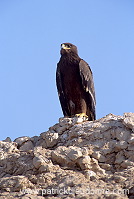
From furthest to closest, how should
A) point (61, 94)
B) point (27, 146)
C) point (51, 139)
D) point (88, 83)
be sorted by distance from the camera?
point (61, 94), point (88, 83), point (27, 146), point (51, 139)

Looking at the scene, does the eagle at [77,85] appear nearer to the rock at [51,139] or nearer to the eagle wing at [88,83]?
the eagle wing at [88,83]

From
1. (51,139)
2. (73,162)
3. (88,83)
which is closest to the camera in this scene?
(73,162)

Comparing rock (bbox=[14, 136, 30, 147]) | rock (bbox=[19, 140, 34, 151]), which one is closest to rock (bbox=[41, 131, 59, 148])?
rock (bbox=[19, 140, 34, 151])

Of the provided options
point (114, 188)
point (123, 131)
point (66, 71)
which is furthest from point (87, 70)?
point (114, 188)

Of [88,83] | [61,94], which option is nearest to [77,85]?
[88,83]

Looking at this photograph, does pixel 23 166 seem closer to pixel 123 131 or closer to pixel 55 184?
pixel 55 184

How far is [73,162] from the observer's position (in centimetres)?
909

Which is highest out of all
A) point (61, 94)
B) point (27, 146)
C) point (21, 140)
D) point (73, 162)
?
point (61, 94)

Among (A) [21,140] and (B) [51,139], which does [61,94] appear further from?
(B) [51,139]

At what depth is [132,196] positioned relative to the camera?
7.76m

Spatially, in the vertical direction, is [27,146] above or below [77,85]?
below

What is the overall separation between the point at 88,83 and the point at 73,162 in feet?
15.0

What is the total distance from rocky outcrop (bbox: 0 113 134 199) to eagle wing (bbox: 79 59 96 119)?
243 centimetres

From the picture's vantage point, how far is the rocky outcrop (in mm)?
8125
